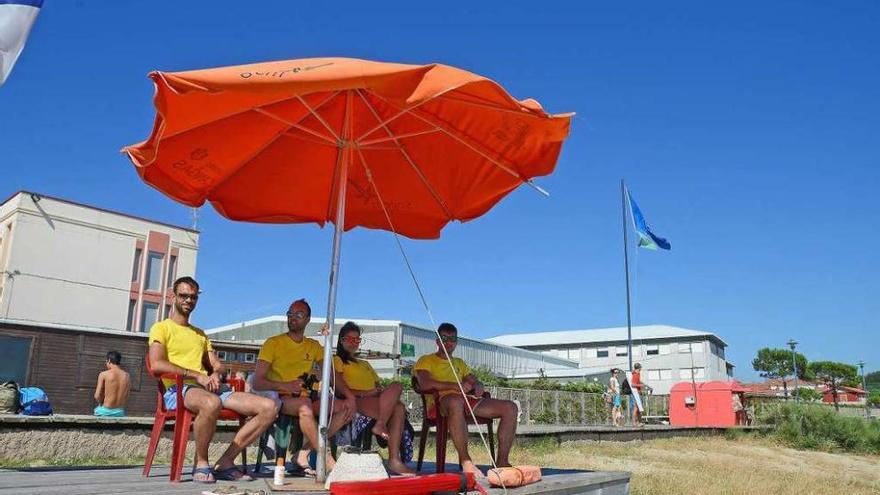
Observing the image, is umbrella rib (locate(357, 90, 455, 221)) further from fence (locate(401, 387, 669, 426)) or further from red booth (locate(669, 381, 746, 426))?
red booth (locate(669, 381, 746, 426))

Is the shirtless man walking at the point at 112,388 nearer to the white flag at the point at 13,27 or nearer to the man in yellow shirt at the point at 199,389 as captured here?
the man in yellow shirt at the point at 199,389

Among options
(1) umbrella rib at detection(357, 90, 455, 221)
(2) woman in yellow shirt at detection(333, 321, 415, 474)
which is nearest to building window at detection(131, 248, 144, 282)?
(1) umbrella rib at detection(357, 90, 455, 221)

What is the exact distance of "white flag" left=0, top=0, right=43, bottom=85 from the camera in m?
4.11

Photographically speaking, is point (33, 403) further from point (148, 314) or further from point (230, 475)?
point (148, 314)

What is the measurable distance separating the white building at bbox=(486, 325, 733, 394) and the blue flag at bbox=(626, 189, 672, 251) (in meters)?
32.0

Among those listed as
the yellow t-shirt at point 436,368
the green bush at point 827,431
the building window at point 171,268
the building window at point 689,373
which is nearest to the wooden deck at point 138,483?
the yellow t-shirt at point 436,368

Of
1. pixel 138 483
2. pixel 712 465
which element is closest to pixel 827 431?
pixel 712 465

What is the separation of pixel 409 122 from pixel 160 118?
1.81 meters

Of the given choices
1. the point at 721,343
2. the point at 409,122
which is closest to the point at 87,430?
the point at 409,122

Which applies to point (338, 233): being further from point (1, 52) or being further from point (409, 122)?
point (1, 52)

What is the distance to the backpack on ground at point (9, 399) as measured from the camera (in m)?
7.82

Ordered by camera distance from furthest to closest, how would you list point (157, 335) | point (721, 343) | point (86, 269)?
point (721, 343) → point (86, 269) → point (157, 335)

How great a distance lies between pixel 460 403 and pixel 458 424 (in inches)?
6.2

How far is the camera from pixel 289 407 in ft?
15.4
